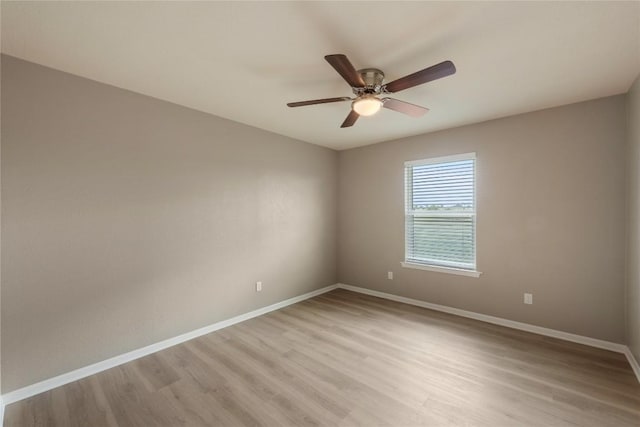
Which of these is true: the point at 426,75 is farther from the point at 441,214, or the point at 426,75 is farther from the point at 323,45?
the point at 441,214

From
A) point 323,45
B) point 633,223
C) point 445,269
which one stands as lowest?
point 445,269

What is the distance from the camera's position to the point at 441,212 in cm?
371

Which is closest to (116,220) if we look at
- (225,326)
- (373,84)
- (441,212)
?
(225,326)

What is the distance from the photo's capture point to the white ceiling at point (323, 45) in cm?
153

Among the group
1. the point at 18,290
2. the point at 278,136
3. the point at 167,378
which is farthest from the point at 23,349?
the point at 278,136

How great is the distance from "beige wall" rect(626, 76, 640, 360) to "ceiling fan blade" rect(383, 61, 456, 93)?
1912 millimetres

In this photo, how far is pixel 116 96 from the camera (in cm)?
244

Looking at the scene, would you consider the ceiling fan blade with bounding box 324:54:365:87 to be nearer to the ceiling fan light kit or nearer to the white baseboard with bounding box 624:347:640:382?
the ceiling fan light kit

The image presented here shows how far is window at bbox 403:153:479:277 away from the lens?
3.49 m

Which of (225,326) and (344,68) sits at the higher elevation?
(344,68)

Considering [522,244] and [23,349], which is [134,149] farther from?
[522,244]

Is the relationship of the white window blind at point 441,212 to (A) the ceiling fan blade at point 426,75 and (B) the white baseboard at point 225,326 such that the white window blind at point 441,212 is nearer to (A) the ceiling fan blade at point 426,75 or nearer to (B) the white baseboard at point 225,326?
(B) the white baseboard at point 225,326

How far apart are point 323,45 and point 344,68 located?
0.29 meters

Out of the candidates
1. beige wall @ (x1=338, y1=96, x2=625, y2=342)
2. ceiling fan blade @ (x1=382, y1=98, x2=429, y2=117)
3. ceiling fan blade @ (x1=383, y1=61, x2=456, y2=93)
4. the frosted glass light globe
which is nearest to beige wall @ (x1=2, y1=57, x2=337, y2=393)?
the frosted glass light globe
